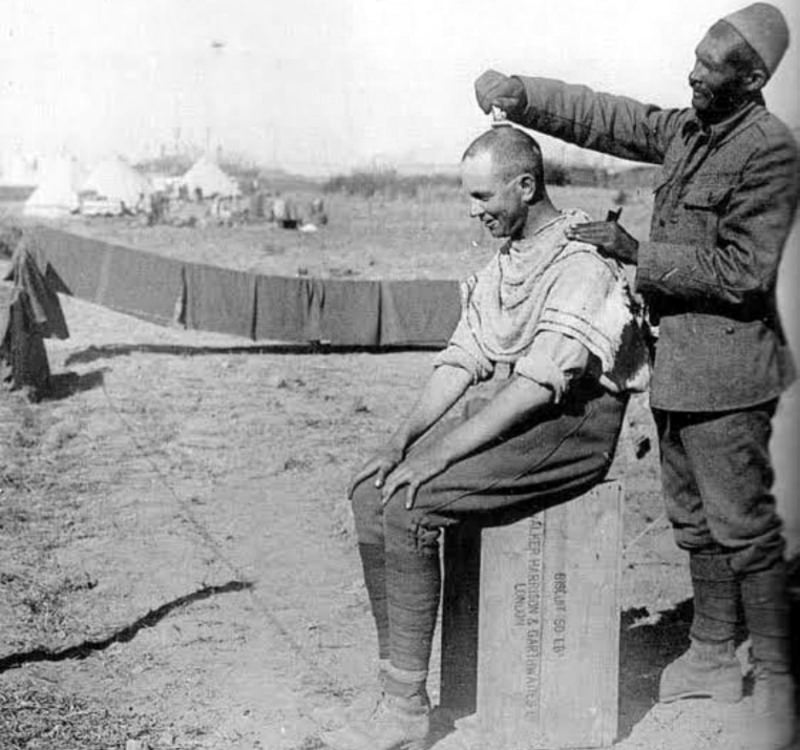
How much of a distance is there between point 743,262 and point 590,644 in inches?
42.3

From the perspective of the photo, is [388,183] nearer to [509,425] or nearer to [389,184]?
[389,184]

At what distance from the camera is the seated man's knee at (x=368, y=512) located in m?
3.12

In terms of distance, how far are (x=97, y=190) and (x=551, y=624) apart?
4503 cm

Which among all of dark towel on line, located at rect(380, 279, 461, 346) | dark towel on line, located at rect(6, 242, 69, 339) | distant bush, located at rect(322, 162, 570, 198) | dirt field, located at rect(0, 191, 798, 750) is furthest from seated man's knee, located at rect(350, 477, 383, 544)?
distant bush, located at rect(322, 162, 570, 198)

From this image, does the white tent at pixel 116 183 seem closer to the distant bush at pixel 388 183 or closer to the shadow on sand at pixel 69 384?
the distant bush at pixel 388 183

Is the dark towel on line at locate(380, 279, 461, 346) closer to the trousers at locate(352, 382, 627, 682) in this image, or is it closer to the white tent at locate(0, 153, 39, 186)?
the trousers at locate(352, 382, 627, 682)

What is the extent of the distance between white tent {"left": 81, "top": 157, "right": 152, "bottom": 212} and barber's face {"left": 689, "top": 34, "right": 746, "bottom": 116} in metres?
42.0

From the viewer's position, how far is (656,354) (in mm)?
3291

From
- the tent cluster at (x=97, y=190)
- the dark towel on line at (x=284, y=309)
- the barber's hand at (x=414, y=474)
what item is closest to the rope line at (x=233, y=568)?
the barber's hand at (x=414, y=474)

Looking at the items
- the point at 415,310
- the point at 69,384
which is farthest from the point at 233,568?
the point at 415,310

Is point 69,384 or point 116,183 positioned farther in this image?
point 116,183

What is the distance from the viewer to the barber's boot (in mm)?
3191

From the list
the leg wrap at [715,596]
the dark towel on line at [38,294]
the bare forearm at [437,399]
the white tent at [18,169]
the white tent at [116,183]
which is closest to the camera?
the bare forearm at [437,399]

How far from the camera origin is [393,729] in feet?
9.98
